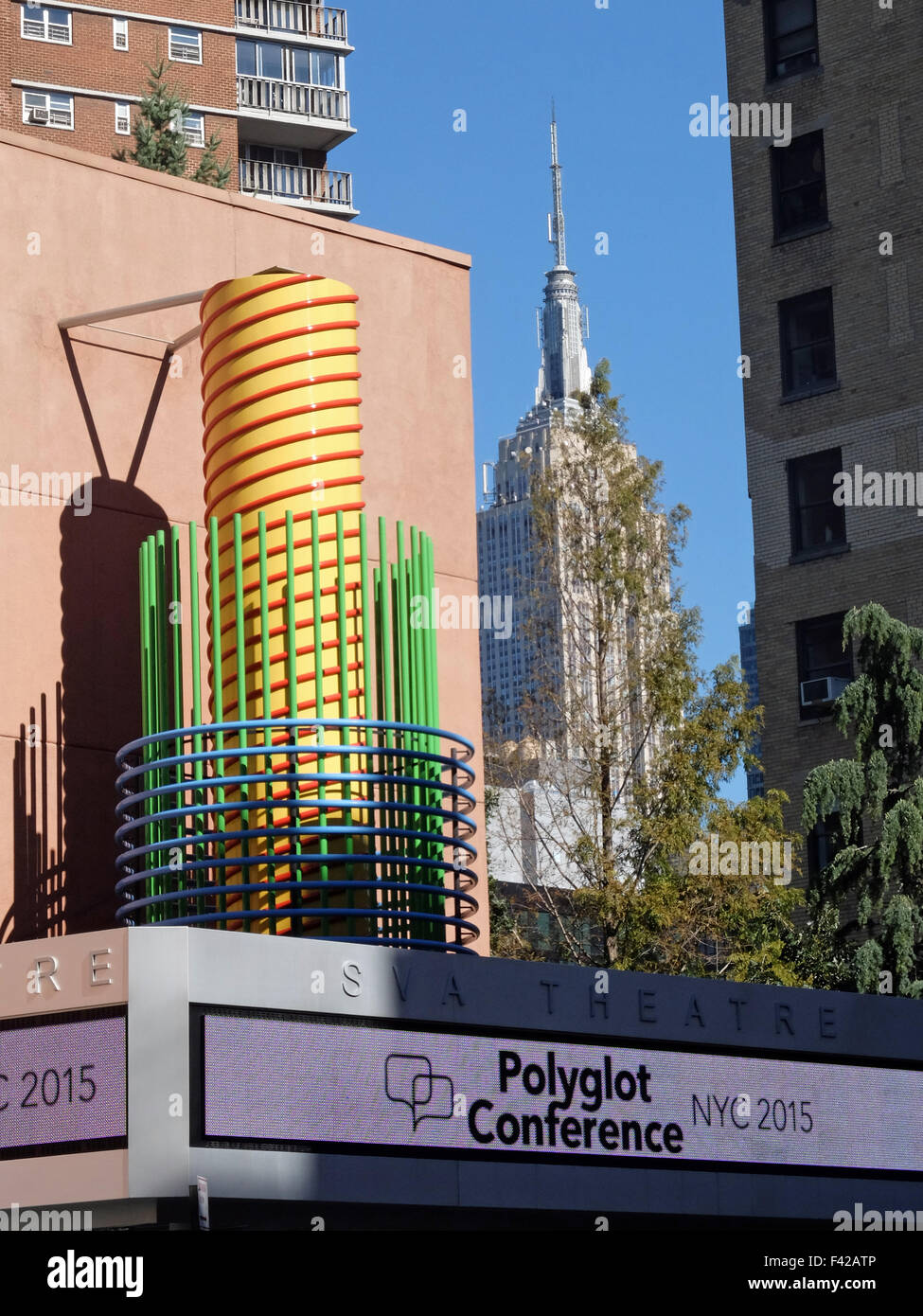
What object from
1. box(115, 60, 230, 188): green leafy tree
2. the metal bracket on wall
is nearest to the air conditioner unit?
box(115, 60, 230, 188): green leafy tree

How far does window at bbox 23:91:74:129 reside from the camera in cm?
6994

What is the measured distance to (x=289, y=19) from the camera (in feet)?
270

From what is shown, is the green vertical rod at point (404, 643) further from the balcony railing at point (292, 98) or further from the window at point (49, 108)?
the balcony railing at point (292, 98)

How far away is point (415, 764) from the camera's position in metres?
12.8

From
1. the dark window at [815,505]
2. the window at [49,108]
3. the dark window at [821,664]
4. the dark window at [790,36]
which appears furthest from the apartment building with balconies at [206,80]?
the dark window at [821,664]

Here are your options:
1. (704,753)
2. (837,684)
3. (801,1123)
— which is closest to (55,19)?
(837,684)

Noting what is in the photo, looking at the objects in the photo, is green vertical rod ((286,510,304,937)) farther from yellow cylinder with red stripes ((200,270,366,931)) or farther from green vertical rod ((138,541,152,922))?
green vertical rod ((138,541,152,922))

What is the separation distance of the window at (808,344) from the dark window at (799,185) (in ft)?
5.19

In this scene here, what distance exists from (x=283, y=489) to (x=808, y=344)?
112 feet

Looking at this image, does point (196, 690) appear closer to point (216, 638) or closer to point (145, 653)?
point (216, 638)

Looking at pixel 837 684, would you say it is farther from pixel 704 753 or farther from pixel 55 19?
pixel 55 19

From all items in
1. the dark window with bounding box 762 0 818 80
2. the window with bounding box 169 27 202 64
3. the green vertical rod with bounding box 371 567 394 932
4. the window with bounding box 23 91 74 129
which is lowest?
the green vertical rod with bounding box 371 567 394 932

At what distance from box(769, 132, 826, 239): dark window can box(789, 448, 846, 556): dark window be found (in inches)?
200

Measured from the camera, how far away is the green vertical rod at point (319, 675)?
39.4 ft
